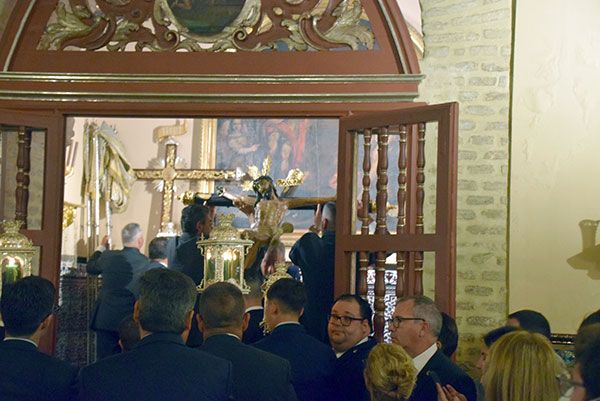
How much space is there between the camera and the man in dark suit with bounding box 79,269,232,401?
435 centimetres

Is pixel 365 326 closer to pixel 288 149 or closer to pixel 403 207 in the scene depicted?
pixel 403 207

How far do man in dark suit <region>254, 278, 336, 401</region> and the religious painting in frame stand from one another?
8407mm

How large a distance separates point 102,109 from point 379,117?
231cm

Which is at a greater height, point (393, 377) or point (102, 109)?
point (102, 109)

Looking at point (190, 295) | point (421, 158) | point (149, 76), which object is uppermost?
point (149, 76)

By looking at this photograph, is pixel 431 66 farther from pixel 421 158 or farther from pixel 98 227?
pixel 98 227

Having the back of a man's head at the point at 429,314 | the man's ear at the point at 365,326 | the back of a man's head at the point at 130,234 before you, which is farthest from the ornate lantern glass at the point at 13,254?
the back of a man's head at the point at 429,314

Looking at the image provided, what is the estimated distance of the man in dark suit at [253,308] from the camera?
26.3 feet

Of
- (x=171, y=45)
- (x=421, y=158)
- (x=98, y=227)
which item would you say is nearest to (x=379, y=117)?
(x=421, y=158)

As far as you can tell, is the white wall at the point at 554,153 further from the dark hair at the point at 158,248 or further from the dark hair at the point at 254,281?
the dark hair at the point at 158,248

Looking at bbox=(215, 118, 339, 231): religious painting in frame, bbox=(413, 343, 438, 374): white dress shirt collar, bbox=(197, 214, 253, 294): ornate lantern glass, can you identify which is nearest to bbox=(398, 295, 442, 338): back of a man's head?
bbox=(413, 343, 438, 374): white dress shirt collar

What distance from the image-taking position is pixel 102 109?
30.1ft

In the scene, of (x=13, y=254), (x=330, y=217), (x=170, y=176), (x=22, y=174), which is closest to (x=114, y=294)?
(x=22, y=174)

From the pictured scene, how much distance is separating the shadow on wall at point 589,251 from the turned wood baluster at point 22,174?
4.27 meters
